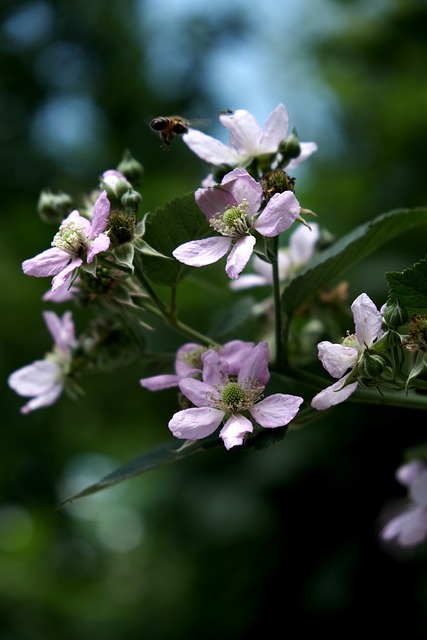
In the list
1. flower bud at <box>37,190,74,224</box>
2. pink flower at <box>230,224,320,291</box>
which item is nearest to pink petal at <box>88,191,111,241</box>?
flower bud at <box>37,190,74,224</box>

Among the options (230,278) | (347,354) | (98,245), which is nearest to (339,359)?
(347,354)

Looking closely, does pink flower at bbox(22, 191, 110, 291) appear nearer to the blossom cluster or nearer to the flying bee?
the blossom cluster

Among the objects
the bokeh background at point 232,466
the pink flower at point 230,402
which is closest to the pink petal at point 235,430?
the pink flower at point 230,402

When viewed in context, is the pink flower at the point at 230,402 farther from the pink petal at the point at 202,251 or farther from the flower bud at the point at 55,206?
the flower bud at the point at 55,206

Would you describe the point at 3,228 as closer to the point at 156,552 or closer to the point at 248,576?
the point at 156,552

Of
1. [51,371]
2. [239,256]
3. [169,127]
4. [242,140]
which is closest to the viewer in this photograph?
[239,256]

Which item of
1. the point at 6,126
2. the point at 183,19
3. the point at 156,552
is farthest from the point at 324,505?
the point at 183,19

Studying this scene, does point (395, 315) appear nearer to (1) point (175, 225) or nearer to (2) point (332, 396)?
(2) point (332, 396)
